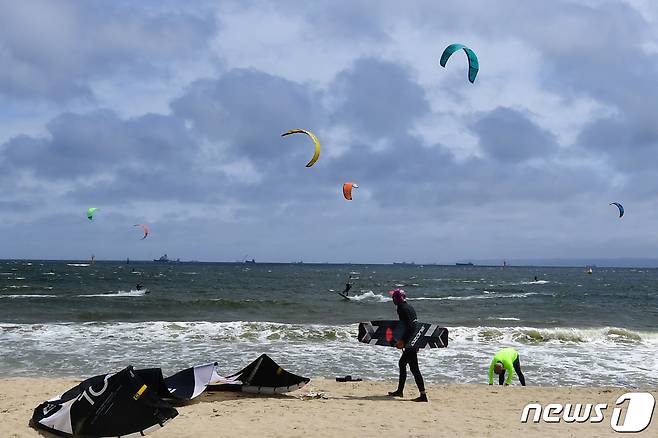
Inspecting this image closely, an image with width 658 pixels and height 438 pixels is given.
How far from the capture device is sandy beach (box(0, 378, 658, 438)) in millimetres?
7645

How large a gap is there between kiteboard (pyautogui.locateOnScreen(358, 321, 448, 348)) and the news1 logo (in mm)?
1652

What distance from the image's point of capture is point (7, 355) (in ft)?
49.8

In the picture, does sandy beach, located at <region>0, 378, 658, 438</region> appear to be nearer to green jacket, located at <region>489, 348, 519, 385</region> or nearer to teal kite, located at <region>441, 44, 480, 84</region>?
green jacket, located at <region>489, 348, 519, 385</region>

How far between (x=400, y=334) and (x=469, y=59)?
25.1 feet

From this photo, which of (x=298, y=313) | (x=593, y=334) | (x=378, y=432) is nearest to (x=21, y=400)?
(x=378, y=432)

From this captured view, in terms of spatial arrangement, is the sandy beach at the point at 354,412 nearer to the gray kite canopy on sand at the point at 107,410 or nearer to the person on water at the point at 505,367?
the gray kite canopy on sand at the point at 107,410

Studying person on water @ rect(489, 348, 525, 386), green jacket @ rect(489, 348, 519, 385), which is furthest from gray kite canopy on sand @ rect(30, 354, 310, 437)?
person on water @ rect(489, 348, 525, 386)


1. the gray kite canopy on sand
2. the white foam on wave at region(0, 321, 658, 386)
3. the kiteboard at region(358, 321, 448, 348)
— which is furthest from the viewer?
the white foam on wave at region(0, 321, 658, 386)

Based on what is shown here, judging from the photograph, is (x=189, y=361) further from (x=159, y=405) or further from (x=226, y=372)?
(x=159, y=405)

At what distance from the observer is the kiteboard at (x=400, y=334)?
943 cm

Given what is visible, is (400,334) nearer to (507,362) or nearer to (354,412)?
(354,412)

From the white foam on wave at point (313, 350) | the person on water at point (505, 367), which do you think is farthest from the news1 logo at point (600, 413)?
the white foam on wave at point (313, 350)

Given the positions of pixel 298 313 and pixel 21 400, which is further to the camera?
pixel 298 313

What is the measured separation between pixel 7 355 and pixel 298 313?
53.8 feet
